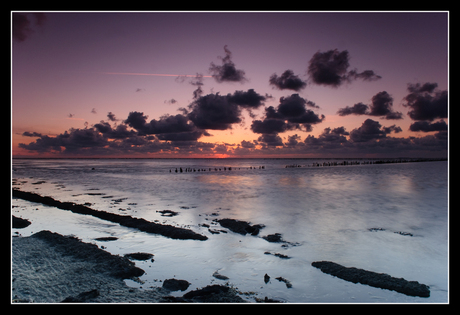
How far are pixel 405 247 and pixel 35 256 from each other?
13.9 m

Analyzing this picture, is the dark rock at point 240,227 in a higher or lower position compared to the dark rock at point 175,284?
lower

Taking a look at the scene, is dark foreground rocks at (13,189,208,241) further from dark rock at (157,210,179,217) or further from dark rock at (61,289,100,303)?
dark rock at (61,289,100,303)

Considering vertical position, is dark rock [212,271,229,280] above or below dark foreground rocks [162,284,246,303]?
below

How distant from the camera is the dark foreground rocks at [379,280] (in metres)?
6.36

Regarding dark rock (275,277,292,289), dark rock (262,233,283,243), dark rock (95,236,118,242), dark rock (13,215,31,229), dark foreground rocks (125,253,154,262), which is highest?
dark rock (13,215,31,229)

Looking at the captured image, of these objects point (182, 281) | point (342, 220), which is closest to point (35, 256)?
point (182, 281)

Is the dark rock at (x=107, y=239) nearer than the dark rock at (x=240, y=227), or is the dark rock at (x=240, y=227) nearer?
the dark rock at (x=107, y=239)

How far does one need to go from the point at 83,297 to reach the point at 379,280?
7.61 meters

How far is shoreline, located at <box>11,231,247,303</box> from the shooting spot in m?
5.69

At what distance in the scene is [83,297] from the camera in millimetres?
5562

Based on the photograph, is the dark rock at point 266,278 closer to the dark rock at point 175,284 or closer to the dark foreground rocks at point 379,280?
the dark foreground rocks at point 379,280

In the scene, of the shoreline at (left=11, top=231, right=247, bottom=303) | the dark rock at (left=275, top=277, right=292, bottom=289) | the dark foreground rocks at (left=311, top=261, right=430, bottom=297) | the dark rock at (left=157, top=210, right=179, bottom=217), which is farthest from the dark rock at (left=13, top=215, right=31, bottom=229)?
the dark foreground rocks at (left=311, top=261, right=430, bottom=297)

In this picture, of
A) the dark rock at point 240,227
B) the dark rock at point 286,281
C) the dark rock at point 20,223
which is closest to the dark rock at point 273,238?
the dark rock at point 240,227

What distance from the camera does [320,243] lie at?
10.6m
